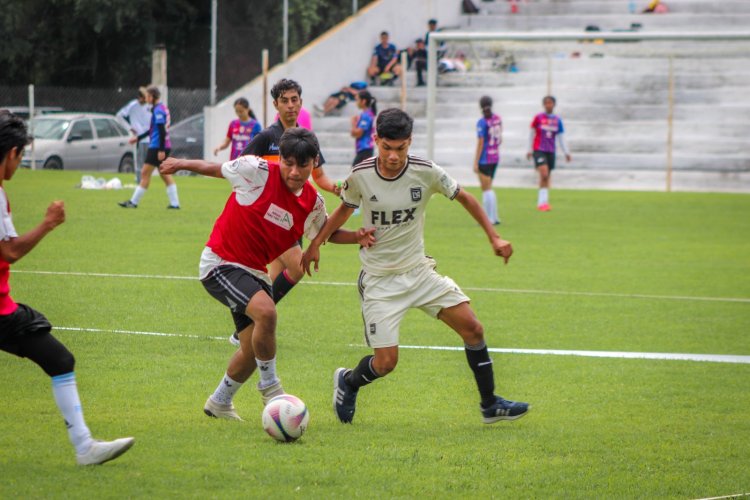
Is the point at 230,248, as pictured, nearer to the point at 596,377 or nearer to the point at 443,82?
the point at 596,377

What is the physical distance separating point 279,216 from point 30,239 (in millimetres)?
1826

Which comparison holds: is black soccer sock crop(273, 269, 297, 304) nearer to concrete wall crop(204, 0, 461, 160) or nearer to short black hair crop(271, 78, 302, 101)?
short black hair crop(271, 78, 302, 101)

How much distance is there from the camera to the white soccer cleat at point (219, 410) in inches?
267

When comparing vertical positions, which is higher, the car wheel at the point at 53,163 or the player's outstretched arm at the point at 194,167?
the player's outstretched arm at the point at 194,167

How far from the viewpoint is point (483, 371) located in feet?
22.6

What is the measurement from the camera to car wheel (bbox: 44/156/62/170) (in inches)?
1277

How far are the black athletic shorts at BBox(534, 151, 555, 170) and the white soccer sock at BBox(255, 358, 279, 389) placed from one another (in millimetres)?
17119

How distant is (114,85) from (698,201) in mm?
22265

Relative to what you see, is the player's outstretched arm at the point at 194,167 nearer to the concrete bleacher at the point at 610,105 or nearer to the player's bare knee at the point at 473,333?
the player's bare knee at the point at 473,333

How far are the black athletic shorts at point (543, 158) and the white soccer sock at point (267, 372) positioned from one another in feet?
56.2

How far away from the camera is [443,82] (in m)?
36.7

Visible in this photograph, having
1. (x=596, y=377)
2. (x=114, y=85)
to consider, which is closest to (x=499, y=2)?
(x=114, y=85)

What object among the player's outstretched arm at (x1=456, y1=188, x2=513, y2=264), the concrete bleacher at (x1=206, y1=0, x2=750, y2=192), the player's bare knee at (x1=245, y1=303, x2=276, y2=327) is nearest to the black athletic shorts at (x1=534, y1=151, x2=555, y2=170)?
the concrete bleacher at (x1=206, y1=0, x2=750, y2=192)

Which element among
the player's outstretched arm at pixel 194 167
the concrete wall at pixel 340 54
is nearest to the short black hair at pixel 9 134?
the player's outstretched arm at pixel 194 167
